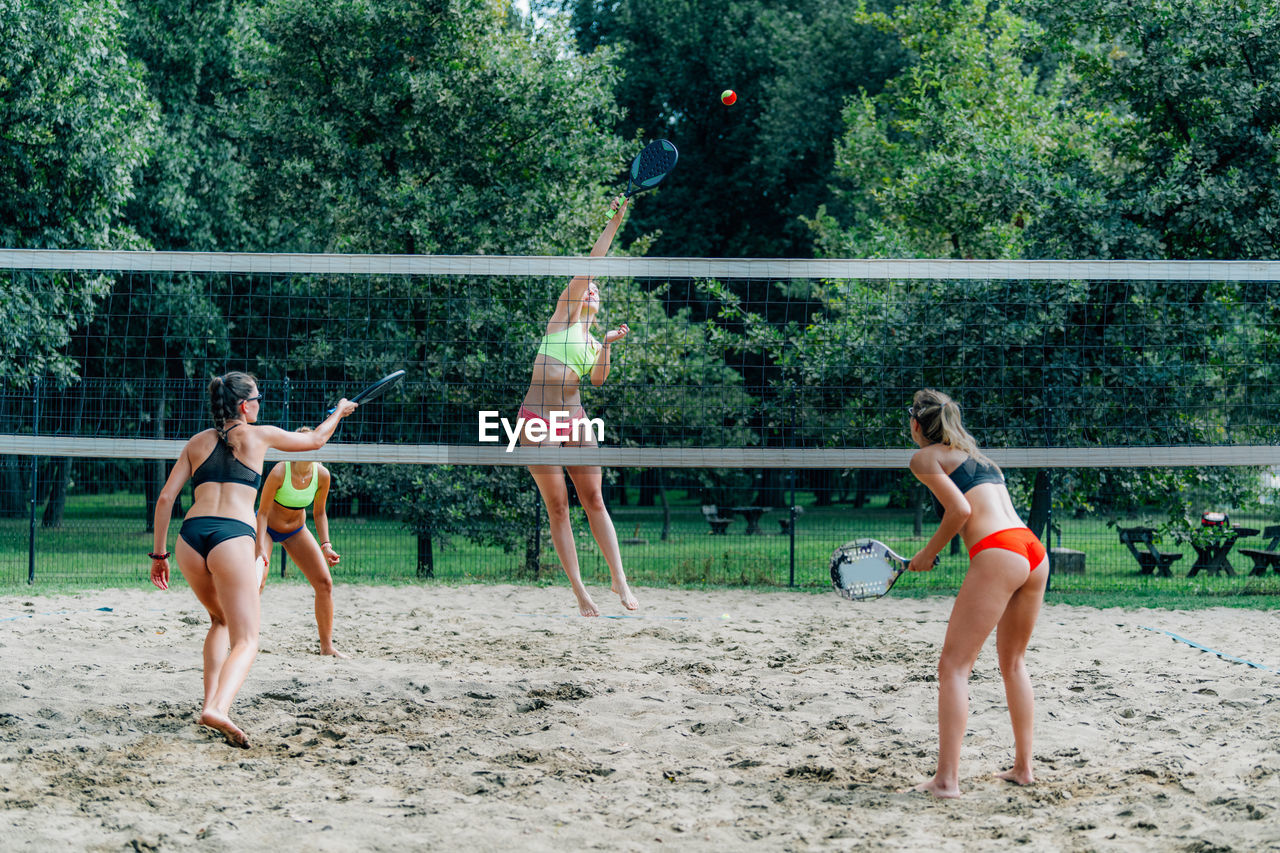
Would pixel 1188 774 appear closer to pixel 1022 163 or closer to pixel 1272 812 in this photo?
pixel 1272 812

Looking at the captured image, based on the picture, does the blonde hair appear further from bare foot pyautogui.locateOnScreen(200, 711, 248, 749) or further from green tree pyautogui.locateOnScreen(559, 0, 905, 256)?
green tree pyautogui.locateOnScreen(559, 0, 905, 256)

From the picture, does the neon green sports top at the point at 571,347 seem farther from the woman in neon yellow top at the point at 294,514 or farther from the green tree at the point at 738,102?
the green tree at the point at 738,102

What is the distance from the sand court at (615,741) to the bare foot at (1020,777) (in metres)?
0.05

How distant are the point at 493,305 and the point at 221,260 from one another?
17.7ft

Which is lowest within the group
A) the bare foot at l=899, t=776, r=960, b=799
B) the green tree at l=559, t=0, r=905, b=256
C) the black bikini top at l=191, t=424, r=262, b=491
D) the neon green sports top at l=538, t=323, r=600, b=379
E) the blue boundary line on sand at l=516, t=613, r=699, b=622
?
the blue boundary line on sand at l=516, t=613, r=699, b=622

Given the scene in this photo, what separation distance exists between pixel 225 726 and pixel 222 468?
1083mm

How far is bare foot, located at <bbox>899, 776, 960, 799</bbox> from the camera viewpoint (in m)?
4.14

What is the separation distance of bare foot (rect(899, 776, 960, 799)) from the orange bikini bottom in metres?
0.88

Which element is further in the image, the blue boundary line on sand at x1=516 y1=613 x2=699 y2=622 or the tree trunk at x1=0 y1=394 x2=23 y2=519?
the tree trunk at x1=0 y1=394 x2=23 y2=519

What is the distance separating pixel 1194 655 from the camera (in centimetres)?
701

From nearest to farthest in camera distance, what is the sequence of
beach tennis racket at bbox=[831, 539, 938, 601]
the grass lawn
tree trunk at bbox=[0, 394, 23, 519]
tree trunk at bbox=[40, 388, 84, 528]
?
1. beach tennis racket at bbox=[831, 539, 938, 601]
2. the grass lawn
3. tree trunk at bbox=[0, 394, 23, 519]
4. tree trunk at bbox=[40, 388, 84, 528]

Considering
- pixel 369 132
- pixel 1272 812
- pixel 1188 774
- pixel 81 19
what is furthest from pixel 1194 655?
pixel 81 19

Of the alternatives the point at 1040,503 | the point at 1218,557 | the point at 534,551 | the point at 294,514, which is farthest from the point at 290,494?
the point at 1218,557

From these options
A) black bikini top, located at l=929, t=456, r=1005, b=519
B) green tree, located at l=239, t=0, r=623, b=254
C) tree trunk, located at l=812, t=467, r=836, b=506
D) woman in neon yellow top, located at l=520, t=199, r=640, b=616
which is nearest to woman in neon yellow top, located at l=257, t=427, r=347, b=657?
woman in neon yellow top, located at l=520, t=199, r=640, b=616
